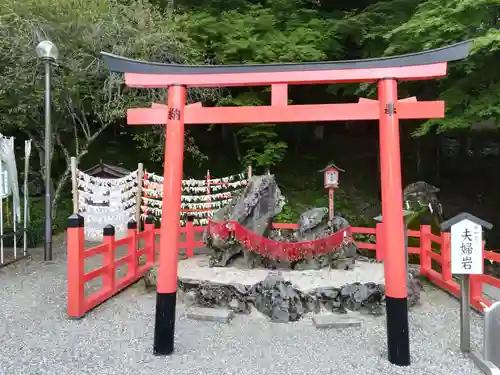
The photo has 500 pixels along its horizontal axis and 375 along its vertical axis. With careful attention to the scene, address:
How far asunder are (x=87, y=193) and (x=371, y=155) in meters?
12.1

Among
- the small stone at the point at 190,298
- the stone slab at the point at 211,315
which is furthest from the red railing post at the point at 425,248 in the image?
the small stone at the point at 190,298

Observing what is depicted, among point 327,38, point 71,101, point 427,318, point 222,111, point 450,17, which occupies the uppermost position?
point 327,38

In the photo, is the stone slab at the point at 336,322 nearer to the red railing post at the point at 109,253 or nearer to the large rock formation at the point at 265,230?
the large rock formation at the point at 265,230

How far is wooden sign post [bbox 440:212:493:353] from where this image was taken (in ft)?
13.3

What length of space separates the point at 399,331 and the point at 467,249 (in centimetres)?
108

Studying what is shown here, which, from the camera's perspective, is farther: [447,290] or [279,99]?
[447,290]

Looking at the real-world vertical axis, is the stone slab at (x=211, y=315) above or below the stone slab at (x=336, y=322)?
above

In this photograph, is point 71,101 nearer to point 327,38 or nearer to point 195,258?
point 195,258

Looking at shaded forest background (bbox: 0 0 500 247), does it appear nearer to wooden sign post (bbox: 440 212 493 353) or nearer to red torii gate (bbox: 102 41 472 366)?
red torii gate (bbox: 102 41 472 366)

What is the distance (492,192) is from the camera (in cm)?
1522

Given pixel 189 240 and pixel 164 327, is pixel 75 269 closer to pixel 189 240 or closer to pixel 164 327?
pixel 164 327

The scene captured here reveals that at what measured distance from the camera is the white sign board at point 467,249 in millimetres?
4035

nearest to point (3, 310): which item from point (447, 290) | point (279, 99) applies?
point (279, 99)

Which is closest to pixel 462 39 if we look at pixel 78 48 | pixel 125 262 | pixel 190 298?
pixel 190 298
